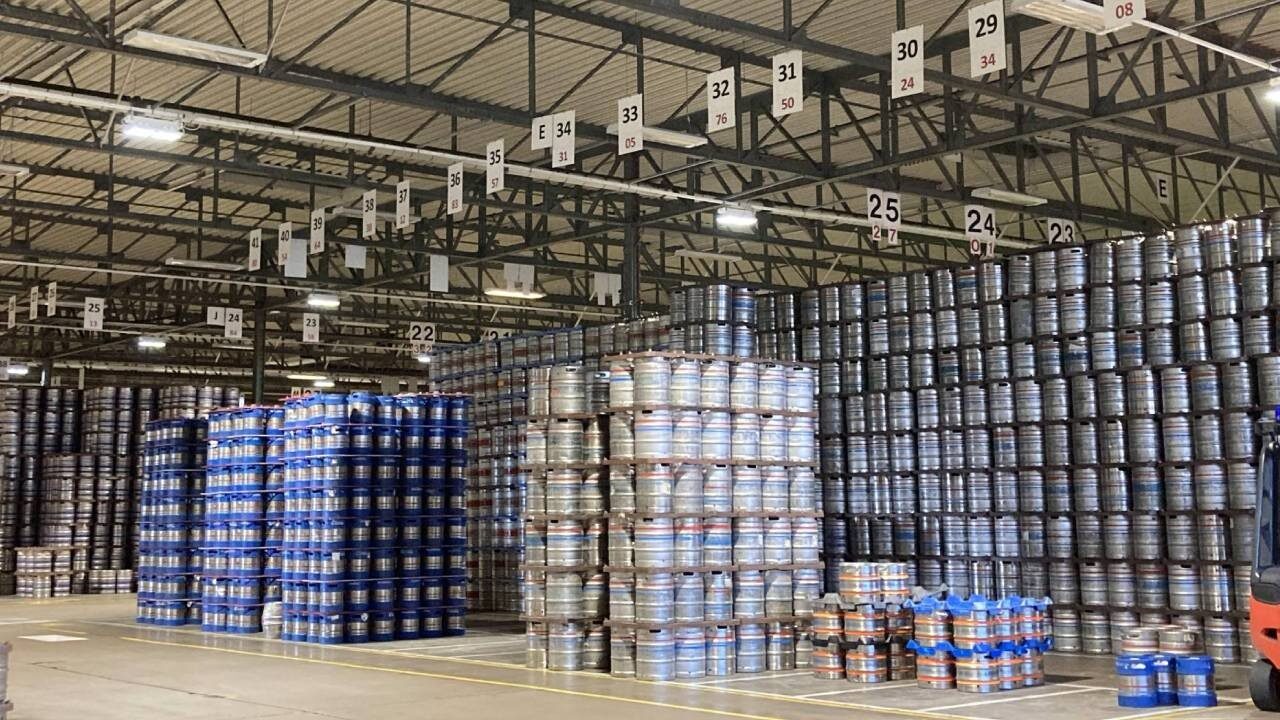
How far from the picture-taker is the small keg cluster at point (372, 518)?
57.3 ft

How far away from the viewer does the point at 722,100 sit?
1750 centimetres

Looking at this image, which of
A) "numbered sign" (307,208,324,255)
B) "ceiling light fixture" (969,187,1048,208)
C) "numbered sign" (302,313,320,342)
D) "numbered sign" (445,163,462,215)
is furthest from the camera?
"numbered sign" (302,313,320,342)

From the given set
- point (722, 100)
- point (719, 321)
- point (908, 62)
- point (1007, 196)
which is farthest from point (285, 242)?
point (908, 62)

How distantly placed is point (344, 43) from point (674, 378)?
968cm

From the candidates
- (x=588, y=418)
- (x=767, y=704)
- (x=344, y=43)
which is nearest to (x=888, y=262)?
(x=344, y=43)

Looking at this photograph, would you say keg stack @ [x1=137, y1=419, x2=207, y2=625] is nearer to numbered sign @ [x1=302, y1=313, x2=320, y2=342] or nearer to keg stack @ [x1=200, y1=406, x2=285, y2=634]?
keg stack @ [x1=200, y1=406, x2=285, y2=634]

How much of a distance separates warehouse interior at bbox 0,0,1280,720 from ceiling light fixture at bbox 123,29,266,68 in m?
0.05

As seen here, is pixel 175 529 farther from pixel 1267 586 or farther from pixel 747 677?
pixel 1267 586

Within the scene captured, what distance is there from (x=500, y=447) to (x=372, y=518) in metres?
4.53

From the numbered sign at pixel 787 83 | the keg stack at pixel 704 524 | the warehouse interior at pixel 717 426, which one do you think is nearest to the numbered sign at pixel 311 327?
the warehouse interior at pixel 717 426

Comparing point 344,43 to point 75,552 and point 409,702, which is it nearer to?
point 409,702

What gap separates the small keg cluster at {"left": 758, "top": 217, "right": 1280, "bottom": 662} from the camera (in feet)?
47.1

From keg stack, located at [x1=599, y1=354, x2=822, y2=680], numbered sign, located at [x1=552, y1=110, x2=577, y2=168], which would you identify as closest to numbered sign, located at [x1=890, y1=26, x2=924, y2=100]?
keg stack, located at [x1=599, y1=354, x2=822, y2=680]

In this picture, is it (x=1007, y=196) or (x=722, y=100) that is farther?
(x=1007, y=196)
